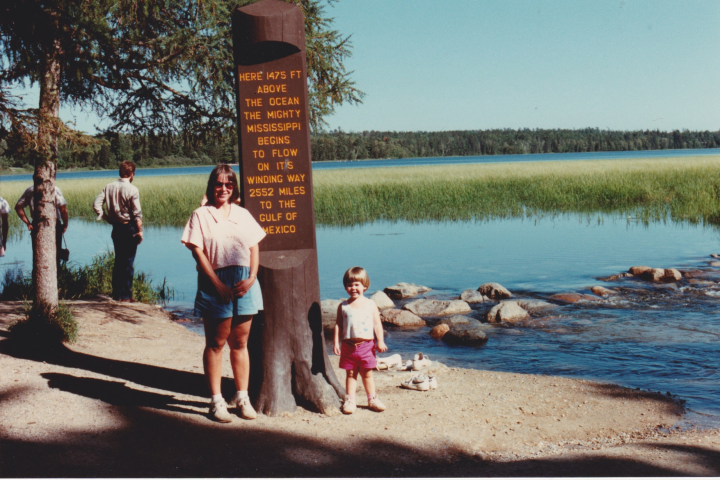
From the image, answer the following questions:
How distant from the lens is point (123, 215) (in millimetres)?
9906

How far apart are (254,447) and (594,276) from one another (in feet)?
36.7

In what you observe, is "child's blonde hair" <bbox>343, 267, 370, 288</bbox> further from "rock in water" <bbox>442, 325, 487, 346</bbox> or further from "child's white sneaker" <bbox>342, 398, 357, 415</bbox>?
"rock in water" <bbox>442, 325, 487, 346</bbox>

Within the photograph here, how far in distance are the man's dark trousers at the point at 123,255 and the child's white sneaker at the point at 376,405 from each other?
218 inches

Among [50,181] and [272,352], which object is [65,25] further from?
[272,352]

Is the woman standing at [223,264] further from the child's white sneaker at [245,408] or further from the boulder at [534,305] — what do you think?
the boulder at [534,305]

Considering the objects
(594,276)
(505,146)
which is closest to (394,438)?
(594,276)

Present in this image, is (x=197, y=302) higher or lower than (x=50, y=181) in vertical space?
lower

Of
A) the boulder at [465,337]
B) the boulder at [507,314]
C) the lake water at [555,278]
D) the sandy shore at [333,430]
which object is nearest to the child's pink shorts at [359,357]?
the sandy shore at [333,430]

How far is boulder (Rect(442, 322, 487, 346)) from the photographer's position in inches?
371

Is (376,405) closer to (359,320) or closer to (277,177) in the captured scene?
(359,320)

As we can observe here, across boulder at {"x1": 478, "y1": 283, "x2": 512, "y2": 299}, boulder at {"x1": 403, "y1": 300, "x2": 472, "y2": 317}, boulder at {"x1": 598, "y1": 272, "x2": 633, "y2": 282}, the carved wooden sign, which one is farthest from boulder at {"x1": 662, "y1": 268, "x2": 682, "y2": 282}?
the carved wooden sign

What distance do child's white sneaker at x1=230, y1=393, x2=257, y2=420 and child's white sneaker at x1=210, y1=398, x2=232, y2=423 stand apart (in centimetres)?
11

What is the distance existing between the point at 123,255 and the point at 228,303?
5592 millimetres

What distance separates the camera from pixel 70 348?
7363 millimetres
